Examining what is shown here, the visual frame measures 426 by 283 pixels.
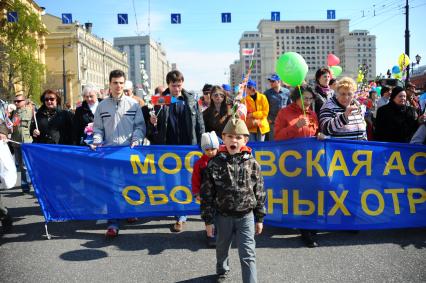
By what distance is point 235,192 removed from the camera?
10.7 feet

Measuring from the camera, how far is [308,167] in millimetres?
4719

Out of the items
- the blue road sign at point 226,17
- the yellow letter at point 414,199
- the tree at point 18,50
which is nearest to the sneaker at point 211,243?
the yellow letter at point 414,199

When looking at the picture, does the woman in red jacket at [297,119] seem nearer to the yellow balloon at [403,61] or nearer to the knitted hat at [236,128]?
the knitted hat at [236,128]

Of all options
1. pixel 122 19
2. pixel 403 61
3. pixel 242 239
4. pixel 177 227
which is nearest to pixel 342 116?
pixel 242 239

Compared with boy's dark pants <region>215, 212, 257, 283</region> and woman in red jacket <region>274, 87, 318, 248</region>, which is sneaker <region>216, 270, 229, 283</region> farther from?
woman in red jacket <region>274, 87, 318, 248</region>

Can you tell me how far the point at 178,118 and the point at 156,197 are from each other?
43.9 inches

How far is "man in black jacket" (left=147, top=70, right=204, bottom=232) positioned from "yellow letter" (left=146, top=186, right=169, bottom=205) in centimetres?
37

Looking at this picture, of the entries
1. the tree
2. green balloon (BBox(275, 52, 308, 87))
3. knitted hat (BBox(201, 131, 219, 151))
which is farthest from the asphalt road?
the tree

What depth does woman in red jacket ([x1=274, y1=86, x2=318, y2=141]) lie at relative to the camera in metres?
4.82

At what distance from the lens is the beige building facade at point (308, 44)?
110 meters

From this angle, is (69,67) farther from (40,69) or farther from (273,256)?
(273,256)

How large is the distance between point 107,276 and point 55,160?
1.92m

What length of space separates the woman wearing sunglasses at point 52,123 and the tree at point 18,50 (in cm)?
3456

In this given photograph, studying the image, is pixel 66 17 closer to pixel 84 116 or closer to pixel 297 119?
pixel 84 116
